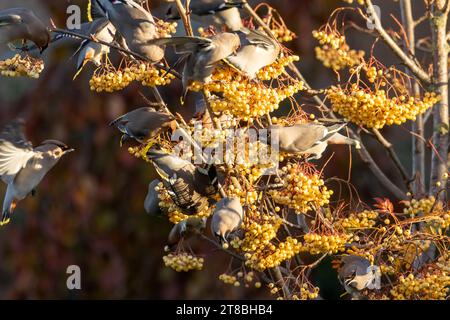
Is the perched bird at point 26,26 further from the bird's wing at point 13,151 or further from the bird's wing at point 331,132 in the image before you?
the bird's wing at point 331,132

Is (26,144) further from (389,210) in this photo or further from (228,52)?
(389,210)

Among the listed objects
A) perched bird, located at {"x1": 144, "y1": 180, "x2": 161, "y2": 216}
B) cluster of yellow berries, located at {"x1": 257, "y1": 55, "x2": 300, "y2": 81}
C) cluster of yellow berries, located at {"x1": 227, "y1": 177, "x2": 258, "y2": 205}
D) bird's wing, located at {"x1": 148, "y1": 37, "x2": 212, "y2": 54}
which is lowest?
cluster of yellow berries, located at {"x1": 227, "y1": 177, "x2": 258, "y2": 205}

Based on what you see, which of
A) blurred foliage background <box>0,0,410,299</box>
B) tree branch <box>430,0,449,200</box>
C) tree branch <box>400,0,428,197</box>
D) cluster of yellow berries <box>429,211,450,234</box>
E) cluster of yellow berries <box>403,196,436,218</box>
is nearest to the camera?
cluster of yellow berries <box>429,211,450,234</box>

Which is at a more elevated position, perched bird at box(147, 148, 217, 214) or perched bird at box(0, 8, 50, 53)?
perched bird at box(0, 8, 50, 53)

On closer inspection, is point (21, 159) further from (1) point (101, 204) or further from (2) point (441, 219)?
(1) point (101, 204)

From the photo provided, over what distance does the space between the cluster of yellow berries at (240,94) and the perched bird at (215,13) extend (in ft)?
0.34

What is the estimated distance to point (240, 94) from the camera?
1.43 metres

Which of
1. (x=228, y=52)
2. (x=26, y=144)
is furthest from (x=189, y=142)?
(x=26, y=144)

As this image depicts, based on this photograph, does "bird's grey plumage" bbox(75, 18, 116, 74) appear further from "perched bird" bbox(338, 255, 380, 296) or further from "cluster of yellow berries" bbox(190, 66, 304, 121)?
"perched bird" bbox(338, 255, 380, 296)

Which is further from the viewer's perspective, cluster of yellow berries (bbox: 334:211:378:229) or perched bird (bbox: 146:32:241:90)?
cluster of yellow berries (bbox: 334:211:378:229)

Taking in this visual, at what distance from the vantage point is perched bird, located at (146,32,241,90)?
141 centimetres

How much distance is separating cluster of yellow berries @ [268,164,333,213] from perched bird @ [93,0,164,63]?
0.31m

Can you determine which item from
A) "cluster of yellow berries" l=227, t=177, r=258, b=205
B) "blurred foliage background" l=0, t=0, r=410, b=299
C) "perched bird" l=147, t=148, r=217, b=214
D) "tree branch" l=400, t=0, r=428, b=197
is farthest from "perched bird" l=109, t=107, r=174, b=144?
"blurred foliage background" l=0, t=0, r=410, b=299

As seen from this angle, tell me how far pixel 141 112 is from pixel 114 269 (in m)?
2.08
